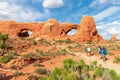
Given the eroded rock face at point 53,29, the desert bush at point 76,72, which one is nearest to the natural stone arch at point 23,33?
the eroded rock face at point 53,29

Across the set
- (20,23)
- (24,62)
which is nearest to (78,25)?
(20,23)

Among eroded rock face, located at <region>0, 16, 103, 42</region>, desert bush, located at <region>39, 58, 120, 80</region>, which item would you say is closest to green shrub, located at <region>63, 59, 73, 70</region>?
desert bush, located at <region>39, 58, 120, 80</region>

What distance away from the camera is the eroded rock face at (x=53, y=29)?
1955 inches

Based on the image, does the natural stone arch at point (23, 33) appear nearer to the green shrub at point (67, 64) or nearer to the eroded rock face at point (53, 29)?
the eroded rock face at point (53, 29)

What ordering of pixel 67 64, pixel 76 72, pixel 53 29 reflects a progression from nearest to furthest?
1. pixel 67 64
2. pixel 76 72
3. pixel 53 29

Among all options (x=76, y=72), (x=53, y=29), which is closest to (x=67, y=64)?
(x=76, y=72)

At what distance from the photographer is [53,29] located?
50.5 m

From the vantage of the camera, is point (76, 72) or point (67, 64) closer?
point (67, 64)

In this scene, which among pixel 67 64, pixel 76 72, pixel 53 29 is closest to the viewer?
pixel 67 64

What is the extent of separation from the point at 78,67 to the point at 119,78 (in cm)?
324

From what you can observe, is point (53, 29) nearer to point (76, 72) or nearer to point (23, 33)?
point (23, 33)

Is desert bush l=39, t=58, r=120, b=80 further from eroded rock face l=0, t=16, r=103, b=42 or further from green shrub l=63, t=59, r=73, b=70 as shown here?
eroded rock face l=0, t=16, r=103, b=42

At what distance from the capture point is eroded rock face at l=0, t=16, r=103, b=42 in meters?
49.7

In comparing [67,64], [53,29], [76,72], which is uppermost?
[53,29]
